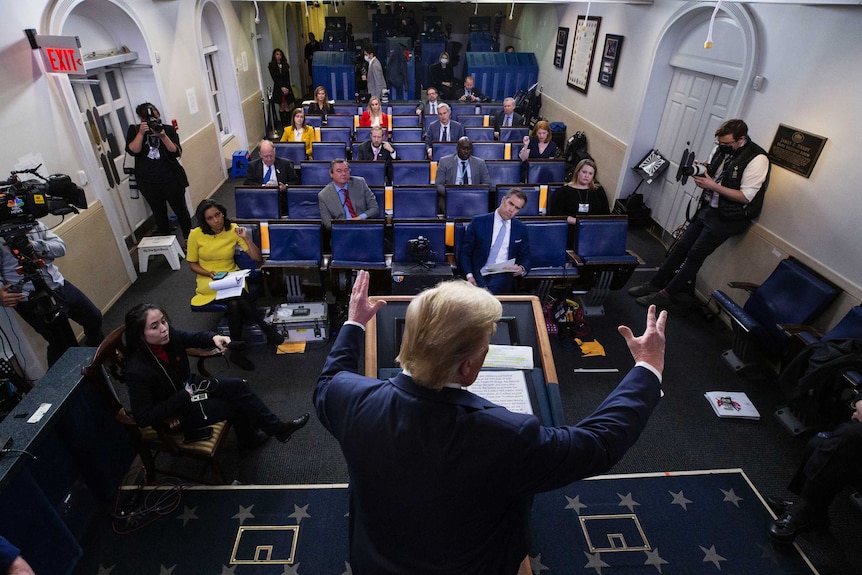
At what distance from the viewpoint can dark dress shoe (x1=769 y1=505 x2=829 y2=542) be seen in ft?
8.74

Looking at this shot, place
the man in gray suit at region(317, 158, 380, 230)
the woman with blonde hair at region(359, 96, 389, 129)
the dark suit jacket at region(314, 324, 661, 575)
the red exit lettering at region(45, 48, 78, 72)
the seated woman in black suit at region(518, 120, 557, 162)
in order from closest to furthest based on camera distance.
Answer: the dark suit jacket at region(314, 324, 661, 575) → the red exit lettering at region(45, 48, 78, 72) → the man in gray suit at region(317, 158, 380, 230) → the seated woman in black suit at region(518, 120, 557, 162) → the woman with blonde hair at region(359, 96, 389, 129)

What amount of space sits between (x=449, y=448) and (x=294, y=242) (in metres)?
3.77

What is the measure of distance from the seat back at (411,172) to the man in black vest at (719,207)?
295 centimetres

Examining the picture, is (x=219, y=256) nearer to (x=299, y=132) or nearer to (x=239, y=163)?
(x=299, y=132)

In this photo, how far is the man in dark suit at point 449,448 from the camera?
3.44 feet

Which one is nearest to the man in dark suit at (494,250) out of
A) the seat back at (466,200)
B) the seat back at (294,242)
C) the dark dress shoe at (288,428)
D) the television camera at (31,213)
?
the seat back at (466,200)

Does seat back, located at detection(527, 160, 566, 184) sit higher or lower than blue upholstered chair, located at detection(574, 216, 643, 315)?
higher

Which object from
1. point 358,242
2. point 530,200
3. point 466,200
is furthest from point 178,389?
point 530,200

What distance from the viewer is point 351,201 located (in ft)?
16.2

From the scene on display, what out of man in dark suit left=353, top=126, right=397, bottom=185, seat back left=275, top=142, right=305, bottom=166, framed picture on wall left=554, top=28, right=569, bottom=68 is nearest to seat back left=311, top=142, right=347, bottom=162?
seat back left=275, top=142, right=305, bottom=166

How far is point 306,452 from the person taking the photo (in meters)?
3.28

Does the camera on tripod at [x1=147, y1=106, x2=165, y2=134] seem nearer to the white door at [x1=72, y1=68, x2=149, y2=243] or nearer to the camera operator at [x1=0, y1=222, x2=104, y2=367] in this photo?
the white door at [x1=72, y1=68, x2=149, y2=243]

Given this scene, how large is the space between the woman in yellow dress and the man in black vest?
4.18 metres

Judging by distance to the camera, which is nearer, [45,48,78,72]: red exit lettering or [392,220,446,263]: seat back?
[45,48,78,72]: red exit lettering
